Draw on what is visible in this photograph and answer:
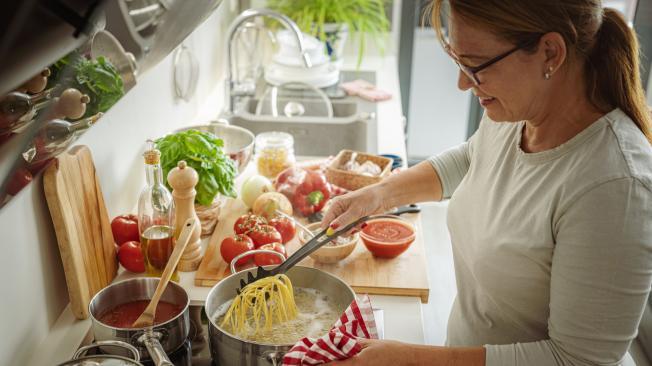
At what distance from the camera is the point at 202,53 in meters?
2.42

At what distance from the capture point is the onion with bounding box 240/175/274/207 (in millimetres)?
1729

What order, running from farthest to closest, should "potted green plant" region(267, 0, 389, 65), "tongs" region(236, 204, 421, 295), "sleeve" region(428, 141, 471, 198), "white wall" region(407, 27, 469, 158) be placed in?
"white wall" region(407, 27, 469, 158) → "potted green plant" region(267, 0, 389, 65) → "sleeve" region(428, 141, 471, 198) → "tongs" region(236, 204, 421, 295)

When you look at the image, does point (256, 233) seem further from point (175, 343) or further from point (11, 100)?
point (11, 100)

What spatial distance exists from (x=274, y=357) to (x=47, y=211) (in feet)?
1.73

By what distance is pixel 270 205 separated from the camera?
1.64 m

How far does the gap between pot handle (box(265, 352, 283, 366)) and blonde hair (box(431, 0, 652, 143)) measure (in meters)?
0.61

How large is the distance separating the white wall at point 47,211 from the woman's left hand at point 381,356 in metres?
0.56

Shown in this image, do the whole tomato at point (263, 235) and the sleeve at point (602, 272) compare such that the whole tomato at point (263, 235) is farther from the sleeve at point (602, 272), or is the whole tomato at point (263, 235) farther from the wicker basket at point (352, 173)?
the sleeve at point (602, 272)

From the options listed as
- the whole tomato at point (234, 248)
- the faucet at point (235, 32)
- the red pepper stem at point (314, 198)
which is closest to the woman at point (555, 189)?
the whole tomato at point (234, 248)

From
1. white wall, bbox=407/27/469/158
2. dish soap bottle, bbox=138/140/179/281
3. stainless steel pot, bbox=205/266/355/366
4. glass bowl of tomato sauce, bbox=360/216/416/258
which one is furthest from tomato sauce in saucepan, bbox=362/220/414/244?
white wall, bbox=407/27/469/158

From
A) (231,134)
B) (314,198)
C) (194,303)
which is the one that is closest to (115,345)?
(194,303)

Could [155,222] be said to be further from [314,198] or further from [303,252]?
[314,198]

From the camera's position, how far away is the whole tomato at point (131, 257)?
137cm

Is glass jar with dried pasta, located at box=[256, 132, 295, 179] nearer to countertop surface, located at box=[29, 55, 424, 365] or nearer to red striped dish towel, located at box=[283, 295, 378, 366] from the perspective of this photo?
countertop surface, located at box=[29, 55, 424, 365]
